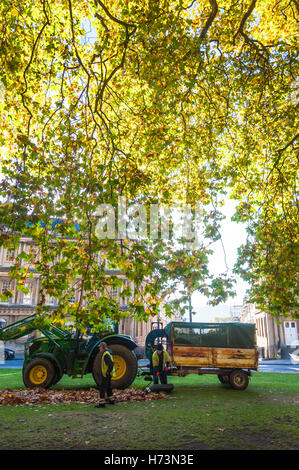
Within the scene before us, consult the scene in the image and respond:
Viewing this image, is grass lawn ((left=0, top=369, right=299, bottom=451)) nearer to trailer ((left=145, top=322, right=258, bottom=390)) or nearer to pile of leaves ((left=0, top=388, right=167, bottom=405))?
pile of leaves ((left=0, top=388, right=167, bottom=405))

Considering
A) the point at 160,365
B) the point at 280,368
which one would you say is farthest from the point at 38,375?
the point at 280,368

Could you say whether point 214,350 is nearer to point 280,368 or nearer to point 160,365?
point 160,365

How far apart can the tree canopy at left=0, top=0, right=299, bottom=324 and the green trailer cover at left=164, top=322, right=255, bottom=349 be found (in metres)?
2.90

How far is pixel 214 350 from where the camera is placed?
42.4 feet

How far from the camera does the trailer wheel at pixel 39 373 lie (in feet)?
39.0

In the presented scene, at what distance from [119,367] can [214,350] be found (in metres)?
3.71

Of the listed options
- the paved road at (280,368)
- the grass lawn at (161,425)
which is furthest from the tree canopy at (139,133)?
the paved road at (280,368)

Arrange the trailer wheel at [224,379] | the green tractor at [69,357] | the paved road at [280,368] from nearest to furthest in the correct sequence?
the green tractor at [69,357] → the trailer wheel at [224,379] → the paved road at [280,368]

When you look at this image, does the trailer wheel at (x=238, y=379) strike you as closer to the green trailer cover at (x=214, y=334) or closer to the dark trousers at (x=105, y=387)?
the green trailer cover at (x=214, y=334)

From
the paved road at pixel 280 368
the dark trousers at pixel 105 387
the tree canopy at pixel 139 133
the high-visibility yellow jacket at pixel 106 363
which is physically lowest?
the paved road at pixel 280 368

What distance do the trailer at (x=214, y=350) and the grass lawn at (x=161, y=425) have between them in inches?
75.1

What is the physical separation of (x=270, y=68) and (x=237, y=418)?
955 cm
